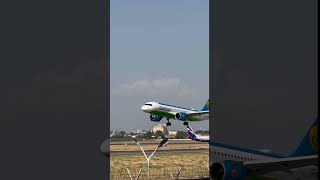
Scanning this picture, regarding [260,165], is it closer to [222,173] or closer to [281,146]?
[222,173]

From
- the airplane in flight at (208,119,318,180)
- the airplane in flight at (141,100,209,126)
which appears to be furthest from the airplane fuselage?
the airplane in flight at (208,119,318,180)

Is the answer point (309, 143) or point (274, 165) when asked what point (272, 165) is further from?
point (309, 143)

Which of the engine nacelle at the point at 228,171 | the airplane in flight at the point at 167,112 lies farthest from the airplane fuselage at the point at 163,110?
the engine nacelle at the point at 228,171

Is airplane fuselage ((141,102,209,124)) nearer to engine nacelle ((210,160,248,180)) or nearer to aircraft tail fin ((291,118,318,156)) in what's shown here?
aircraft tail fin ((291,118,318,156))

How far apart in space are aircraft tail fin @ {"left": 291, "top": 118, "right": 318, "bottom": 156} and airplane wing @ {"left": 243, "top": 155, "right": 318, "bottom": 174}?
418 cm

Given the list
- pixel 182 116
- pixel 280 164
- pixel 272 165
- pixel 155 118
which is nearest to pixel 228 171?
pixel 272 165

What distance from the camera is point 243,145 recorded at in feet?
161

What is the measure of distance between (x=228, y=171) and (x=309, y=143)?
904cm

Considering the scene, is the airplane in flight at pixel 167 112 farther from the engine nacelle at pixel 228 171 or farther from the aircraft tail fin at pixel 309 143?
the engine nacelle at pixel 228 171

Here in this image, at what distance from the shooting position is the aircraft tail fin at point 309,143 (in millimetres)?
40688

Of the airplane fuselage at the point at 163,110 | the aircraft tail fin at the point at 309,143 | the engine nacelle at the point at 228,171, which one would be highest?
the airplane fuselage at the point at 163,110

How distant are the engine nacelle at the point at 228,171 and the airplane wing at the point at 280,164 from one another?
609mm

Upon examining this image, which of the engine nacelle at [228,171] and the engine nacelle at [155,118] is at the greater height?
the engine nacelle at [155,118]
